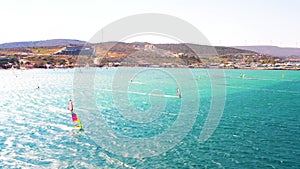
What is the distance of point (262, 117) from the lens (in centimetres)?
3844

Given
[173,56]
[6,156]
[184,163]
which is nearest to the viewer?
[184,163]

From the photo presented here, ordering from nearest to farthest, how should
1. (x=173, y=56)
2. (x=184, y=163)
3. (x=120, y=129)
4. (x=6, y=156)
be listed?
1. (x=184, y=163)
2. (x=6, y=156)
3. (x=120, y=129)
4. (x=173, y=56)

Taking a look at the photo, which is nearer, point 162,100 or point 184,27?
point 184,27

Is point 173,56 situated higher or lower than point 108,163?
higher

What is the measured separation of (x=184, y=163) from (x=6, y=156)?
15177mm

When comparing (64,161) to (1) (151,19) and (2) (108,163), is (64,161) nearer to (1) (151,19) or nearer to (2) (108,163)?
(2) (108,163)

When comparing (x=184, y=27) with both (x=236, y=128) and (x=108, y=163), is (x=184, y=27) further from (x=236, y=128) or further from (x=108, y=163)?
(x=236, y=128)

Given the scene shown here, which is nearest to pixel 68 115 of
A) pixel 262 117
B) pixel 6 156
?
pixel 6 156

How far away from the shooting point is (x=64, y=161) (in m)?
23.1

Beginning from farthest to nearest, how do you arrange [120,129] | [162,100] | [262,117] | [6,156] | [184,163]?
[162,100]
[262,117]
[120,129]
[6,156]
[184,163]

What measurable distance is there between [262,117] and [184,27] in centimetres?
2187

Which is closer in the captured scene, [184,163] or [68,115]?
[184,163]

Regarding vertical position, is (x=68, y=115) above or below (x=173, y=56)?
below

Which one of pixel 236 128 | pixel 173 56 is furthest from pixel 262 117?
pixel 173 56
